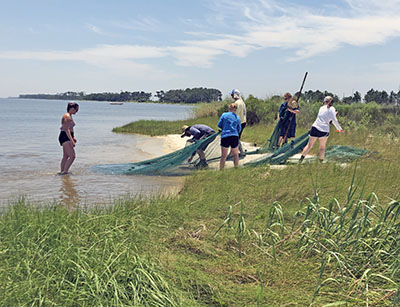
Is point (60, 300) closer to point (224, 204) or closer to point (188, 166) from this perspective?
point (224, 204)

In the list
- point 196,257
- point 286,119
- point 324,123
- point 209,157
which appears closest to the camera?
point 196,257

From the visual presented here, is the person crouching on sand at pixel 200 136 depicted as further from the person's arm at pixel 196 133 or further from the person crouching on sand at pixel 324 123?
the person crouching on sand at pixel 324 123

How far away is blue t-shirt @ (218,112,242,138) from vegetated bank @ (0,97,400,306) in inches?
129

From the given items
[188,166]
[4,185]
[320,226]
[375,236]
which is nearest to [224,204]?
[320,226]

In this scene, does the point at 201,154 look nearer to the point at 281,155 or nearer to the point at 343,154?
the point at 281,155

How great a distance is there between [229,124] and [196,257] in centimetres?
498

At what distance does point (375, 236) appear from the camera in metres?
3.74

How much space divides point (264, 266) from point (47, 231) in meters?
2.13

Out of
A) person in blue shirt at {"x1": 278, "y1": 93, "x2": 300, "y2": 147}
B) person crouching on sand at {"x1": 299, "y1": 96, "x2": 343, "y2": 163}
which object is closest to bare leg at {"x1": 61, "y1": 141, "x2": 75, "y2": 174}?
person crouching on sand at {"x1": 299, "y1": 96, "x2": 343, "y2": 163}

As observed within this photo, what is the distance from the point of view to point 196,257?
3.94 m

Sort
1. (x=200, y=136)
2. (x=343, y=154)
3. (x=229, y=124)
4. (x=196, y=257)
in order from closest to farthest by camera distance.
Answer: (x=196, y=257), (x=229, y=124), (x=343, y=154), (x=200, y=136)

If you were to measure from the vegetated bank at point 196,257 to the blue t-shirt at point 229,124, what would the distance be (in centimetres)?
327

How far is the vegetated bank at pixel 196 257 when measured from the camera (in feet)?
9.82

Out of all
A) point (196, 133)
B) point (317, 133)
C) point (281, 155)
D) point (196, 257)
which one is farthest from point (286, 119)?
point (196, 257)
